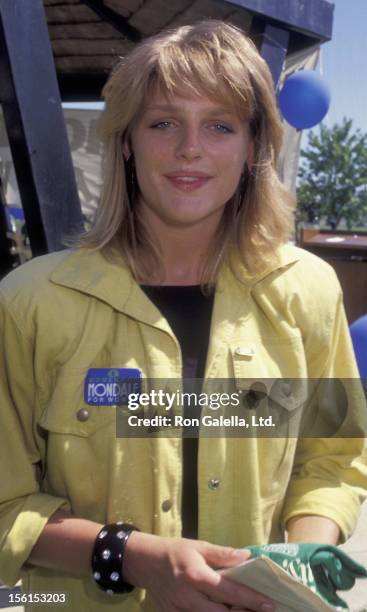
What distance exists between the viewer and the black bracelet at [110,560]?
1179mm

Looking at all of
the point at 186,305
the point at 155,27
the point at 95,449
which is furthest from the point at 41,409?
the point at 155,27

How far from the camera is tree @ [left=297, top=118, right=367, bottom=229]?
4447 centimetres

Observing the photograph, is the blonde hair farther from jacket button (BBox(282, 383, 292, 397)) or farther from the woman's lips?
jacket button (BBox(282, 383, 292, 397))

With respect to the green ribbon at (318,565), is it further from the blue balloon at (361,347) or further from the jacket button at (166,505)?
the blue balloon at (361,347)

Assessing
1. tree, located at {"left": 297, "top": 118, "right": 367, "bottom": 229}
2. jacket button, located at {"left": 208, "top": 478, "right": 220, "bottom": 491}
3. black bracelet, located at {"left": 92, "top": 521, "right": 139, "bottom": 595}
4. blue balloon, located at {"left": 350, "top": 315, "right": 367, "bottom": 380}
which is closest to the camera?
black bracelet, located at {"left": 92, "top": 521, "right": 139, "bottom": 595}

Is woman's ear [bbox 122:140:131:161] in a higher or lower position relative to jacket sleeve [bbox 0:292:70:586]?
higher

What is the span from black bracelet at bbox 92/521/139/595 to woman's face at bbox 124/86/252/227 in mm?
691

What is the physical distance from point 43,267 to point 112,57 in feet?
9.45

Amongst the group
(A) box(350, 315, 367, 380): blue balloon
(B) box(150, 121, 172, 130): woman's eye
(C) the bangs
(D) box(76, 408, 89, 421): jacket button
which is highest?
(C) the bangs

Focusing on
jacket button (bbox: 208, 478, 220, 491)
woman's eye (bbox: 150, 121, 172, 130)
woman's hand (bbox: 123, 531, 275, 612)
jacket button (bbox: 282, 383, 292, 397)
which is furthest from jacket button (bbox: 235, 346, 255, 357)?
woman's eye (bbox: 150, 121, 172, 130)

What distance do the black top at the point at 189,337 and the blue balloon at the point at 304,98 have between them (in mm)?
3219

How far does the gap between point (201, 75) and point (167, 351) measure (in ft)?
2.00

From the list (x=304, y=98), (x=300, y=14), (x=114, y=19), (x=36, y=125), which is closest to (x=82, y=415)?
(x=36, y=125)

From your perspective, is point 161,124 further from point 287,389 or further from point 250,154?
point 287,389
